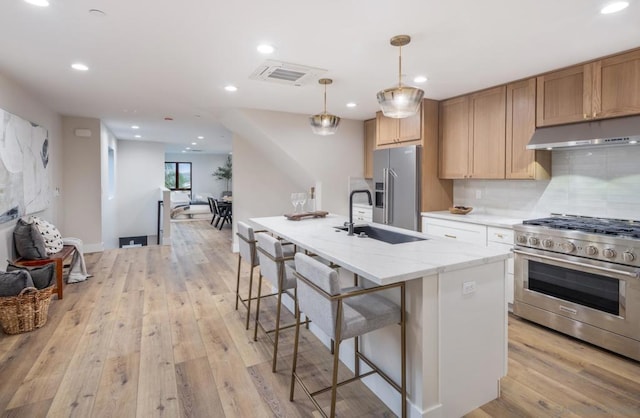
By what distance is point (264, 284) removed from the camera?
14.2 feet

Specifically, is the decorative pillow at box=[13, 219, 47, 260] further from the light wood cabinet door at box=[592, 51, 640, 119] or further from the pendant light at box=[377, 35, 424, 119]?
the light wood cabinet door at box=[592, 51, 640, 119]

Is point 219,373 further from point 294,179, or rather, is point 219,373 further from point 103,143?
point 103,143

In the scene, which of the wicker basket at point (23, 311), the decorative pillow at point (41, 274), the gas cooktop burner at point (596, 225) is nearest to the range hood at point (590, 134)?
the gas cooktop burner at point (596, 225)

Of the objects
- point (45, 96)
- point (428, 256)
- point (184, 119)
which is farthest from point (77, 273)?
point (428, 256)

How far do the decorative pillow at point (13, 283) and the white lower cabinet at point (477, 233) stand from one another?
4.13 m

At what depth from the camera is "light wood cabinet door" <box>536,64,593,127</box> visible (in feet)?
9.89

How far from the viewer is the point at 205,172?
14102mm

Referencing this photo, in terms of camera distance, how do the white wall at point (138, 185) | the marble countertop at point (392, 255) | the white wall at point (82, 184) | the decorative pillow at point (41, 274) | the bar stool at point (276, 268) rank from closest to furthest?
the marble countertop at point (392, 255) → the bar stool at point (276, 268) → the decorative pillow at point (41, 274) → the white wall at point (82, 184) → the white wall at point (138, 185)

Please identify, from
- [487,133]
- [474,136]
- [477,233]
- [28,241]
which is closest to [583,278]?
[477,233]

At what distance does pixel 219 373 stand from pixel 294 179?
170 inches

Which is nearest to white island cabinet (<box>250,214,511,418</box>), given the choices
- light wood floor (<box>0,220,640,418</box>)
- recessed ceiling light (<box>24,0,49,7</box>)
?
light wood floor (<box>0,220,640,418</box>)

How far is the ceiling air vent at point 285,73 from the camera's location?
123 inches

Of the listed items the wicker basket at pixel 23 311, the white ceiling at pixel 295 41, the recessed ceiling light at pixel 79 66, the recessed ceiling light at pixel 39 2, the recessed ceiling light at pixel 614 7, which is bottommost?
the wicker basket at pixel 23 311

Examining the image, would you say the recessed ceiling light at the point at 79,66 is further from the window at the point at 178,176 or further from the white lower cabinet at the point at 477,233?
the window at the point at 178,176
